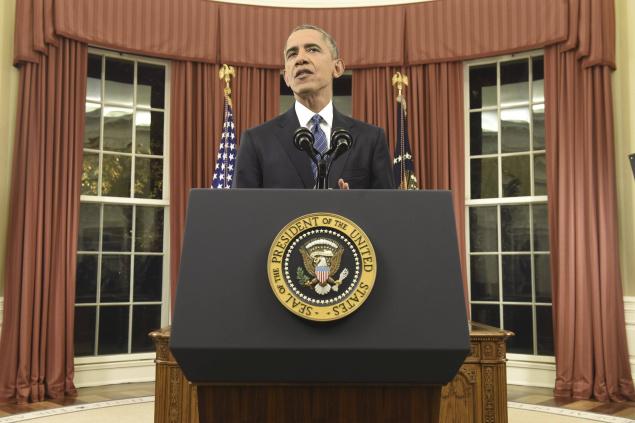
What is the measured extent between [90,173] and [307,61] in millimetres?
4897

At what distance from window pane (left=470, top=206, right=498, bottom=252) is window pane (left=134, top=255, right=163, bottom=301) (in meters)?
3.01

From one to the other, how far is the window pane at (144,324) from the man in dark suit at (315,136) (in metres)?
4.86

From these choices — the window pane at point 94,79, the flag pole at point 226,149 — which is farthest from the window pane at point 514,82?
the window pane at point 94,79

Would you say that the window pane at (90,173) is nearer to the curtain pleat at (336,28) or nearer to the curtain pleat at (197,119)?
the curtain pleat at (197,119)

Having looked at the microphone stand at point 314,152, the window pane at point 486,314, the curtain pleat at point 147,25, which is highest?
the curtain pleat at point 147,25

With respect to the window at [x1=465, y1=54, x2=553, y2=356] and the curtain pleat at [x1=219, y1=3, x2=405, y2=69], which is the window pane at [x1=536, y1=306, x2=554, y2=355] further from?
the curtain pleat at [x1=219, y1=3, x2=405, y2=69]

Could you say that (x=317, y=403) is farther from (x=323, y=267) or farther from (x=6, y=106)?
(x=6, y=106)

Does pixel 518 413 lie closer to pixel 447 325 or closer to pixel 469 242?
pixel 469 242

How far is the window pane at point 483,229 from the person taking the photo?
6141 millimetres

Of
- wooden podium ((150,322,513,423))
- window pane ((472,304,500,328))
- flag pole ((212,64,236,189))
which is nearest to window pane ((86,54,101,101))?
flag pole ((212,64,236,189))

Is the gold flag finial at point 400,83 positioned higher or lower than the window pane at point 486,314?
higher

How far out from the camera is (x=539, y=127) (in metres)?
6.01

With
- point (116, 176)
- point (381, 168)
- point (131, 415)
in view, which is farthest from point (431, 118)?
point (381, 168)

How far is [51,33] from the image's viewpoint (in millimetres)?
5289
